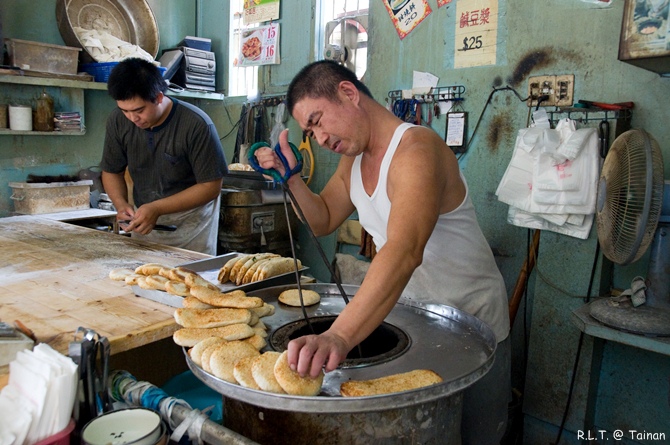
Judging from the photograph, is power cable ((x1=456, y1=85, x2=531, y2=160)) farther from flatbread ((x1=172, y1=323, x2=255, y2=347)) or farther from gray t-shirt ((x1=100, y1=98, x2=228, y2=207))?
flatbread ((x1=172, y1=323, x2=255, y2=347))

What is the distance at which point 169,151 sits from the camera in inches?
118

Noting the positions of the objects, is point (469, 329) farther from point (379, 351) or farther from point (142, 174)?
point (142, 174)

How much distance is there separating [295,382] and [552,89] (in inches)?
101

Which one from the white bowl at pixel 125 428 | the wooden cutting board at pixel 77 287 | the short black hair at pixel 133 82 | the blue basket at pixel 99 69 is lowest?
the white bowl at pixel 125 428

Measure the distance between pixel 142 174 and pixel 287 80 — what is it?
227cm

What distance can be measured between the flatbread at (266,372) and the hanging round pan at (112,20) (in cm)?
441

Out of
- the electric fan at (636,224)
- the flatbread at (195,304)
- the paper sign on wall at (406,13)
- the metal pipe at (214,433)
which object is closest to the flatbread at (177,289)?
the flatbread at (195,304)

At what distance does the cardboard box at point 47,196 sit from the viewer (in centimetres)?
419

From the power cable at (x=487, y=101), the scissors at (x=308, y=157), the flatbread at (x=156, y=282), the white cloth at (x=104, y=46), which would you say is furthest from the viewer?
the scissors at (x=308, y=157)

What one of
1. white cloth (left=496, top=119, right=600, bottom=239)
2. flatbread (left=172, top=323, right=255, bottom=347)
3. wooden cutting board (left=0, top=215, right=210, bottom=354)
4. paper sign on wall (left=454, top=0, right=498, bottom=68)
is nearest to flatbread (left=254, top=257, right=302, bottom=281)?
wooden cutting board (left=0, top=215, right=210, bottom=354)

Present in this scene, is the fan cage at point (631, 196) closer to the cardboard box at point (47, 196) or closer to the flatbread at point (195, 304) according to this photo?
the flatbread at point (195, 304)

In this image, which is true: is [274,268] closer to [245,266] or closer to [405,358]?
[245,266]

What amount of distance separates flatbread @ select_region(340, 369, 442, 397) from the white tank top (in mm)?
599

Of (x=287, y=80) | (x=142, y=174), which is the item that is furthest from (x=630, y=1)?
(x=287, y=80)
